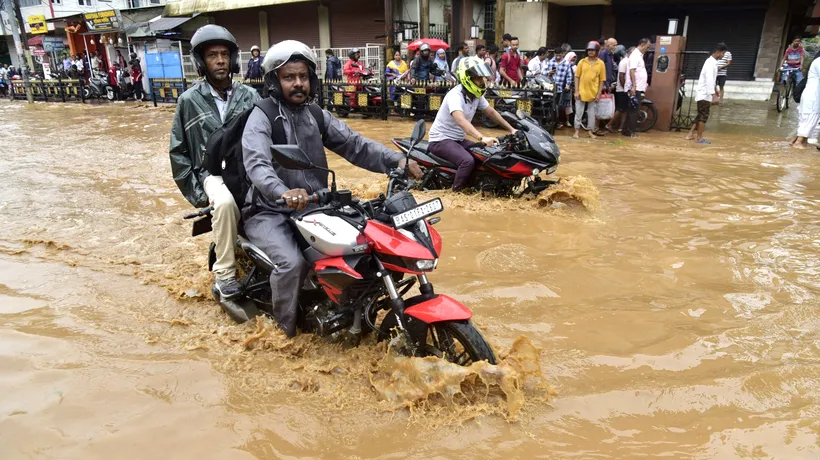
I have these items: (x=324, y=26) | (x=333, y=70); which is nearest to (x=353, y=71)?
(x=333, y=70)

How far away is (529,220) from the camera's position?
241 inches

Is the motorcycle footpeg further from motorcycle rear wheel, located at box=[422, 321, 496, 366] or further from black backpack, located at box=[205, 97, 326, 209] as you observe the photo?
motorcycle rear wheel, located at box=[422, 321, 496, 366]

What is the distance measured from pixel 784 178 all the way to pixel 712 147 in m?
2.68

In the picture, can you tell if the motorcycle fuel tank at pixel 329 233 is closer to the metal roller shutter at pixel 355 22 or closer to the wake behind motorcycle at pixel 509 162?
the wake behind motorcycle at pixel 509 162

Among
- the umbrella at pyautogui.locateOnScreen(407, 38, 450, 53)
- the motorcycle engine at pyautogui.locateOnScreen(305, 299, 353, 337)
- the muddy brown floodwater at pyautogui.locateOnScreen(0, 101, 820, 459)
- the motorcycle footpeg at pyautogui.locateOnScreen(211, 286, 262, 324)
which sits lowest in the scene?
the muddy brown floodwater at pyautogui.locateOnScreen(0, 101, 820, 459)

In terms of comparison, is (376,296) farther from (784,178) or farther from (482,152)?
(784,178)

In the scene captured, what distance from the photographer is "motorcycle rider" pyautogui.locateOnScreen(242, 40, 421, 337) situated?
3182 millimetres

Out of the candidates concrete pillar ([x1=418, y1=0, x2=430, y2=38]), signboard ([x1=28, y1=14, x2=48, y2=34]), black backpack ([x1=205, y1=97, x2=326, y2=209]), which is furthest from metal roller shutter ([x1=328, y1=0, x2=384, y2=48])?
signboard ([x1=28, y1=14, x2=48, y2=34])

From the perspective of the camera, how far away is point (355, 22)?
22109 mm

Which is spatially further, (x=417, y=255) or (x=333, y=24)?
(x=333, y=24)

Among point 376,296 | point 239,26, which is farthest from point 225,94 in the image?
point 239,26

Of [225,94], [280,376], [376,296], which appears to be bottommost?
[280,376]

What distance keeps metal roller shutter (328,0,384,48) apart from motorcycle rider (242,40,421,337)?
18.6 meters

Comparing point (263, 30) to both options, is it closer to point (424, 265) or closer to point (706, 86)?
point (706, 86)
